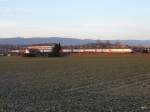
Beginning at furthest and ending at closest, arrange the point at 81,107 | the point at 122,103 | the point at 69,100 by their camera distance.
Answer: the point at 69,100 → the point at 122,103 → the point at 81,107

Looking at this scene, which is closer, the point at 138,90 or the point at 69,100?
the point at 69,100

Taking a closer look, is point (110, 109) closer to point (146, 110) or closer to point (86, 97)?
point (146, 110)

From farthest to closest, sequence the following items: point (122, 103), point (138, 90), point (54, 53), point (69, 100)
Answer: point (54, 53)
point (138, 90)
point (69, 100)
point (122, 103)

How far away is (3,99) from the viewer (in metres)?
20.7

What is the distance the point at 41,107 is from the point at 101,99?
3.89 metres

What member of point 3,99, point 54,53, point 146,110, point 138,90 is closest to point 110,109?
point 146,110

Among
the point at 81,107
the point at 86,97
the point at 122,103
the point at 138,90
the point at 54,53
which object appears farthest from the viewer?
the point at 54,53

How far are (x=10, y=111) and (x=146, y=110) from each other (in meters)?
4.91

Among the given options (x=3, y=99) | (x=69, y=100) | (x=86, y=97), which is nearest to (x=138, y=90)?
(x=86, y=97)

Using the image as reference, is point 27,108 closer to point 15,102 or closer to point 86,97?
point 15,102

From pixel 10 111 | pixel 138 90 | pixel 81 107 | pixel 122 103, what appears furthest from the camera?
pixel 138 90

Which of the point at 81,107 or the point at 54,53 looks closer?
the point at 81,107

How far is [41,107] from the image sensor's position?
1753cm

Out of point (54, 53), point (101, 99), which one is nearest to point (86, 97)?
point (101, 99)
